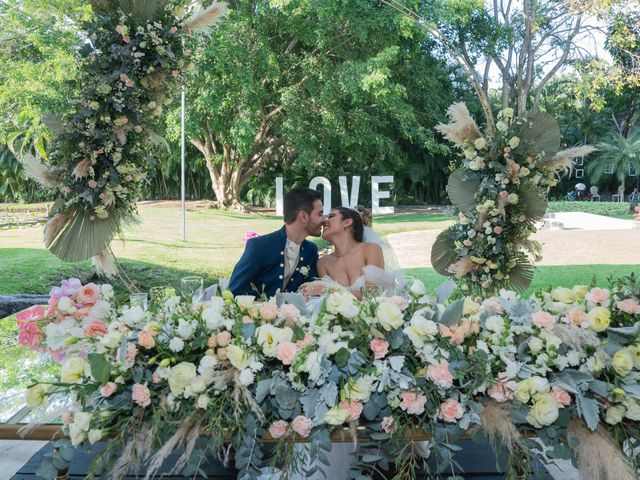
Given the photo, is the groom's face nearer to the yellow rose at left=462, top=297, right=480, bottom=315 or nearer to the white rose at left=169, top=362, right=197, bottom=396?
the yellow rose at left=462, top=297, right=480, bottom=315

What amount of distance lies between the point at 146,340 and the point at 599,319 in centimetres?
90

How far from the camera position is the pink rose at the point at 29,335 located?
138 centimetres

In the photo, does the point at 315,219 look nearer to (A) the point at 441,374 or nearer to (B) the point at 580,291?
(B) the point at 580,291

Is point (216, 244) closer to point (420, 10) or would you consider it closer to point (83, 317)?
point (420, 10)

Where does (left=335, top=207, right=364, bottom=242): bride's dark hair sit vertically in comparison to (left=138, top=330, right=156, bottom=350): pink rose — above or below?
above

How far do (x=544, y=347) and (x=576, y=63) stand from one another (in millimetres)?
8385

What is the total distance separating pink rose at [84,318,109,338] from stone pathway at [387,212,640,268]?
23.5 feet

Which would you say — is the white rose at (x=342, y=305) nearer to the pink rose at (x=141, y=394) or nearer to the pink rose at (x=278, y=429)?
the pink rose at (x=278, y=429)

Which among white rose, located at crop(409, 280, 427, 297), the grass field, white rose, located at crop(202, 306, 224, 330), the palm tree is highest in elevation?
the palm tree

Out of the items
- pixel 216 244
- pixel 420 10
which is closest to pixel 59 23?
pixel 216 244

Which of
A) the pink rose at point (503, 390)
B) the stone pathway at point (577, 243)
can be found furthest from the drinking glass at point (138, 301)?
the stone pathway at point (577, 243)

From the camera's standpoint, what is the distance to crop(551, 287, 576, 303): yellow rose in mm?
1471

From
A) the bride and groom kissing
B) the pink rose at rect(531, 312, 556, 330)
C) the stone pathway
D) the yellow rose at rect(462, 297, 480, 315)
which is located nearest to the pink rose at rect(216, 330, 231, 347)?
the yellow rose at rect(462, 297, 480, 315)

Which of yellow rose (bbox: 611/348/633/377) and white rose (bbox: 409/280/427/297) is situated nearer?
yellow rose (bbox: 611/348/633/377)
